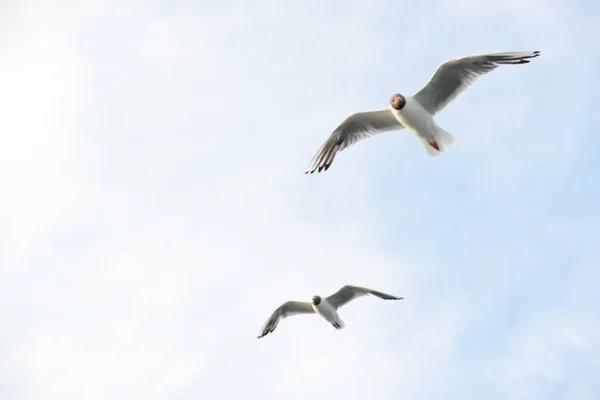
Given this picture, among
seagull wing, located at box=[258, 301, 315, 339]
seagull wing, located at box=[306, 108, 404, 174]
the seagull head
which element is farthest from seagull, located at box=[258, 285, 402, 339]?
the seagull head

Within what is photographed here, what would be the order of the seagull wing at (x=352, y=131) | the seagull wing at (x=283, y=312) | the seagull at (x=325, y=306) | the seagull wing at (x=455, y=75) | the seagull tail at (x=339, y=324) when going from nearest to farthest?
the seagull wing at (x=455, y=75)
the seagull wing at (x=352, y=131)
the seagull at (x=325, y=306)
the seagull tail at (x=339, y=324)
the seagull wing at (x=283, y=312)

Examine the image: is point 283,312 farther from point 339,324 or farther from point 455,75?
point 455,75

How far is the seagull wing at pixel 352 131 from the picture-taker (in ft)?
57.7

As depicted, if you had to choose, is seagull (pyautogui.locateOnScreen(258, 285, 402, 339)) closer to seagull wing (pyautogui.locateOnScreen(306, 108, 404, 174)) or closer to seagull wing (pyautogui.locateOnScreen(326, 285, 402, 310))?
seagull wing (pyautogui.locateOnScreen(326, 285, 402, 310))

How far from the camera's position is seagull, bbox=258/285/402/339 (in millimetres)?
25281

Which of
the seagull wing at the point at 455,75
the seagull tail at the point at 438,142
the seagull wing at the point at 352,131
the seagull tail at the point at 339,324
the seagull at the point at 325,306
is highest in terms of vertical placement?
the seagull at the point at 325,306

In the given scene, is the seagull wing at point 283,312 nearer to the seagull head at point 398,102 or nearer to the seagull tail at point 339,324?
the seagull tail at point 339,324

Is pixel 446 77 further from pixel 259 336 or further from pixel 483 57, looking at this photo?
pixel 259 336

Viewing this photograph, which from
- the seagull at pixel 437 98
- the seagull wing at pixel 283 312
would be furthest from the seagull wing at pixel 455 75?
the seagull wing at pixel 283 312

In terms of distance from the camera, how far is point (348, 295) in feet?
83.9

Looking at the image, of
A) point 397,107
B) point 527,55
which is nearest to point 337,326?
point 397,107

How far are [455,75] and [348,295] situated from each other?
10.6m

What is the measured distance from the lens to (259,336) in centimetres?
2709

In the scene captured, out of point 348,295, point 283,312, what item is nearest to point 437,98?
point 348,295
